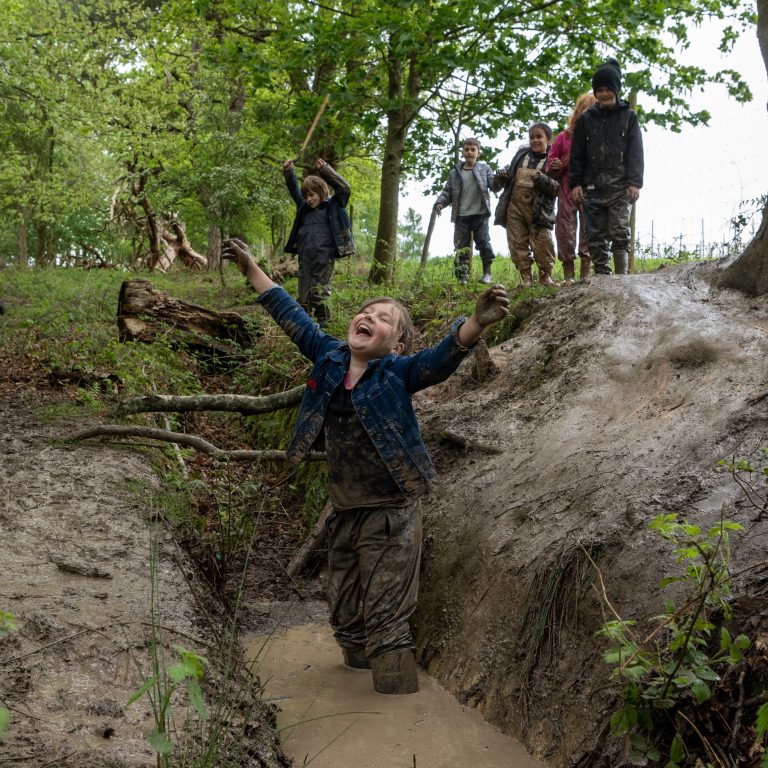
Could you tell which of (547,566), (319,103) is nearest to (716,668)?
(547,566)

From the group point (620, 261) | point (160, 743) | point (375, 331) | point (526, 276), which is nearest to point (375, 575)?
point (375, 331)

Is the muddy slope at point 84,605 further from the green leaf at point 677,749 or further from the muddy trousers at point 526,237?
the muddy trousers at point 526,237

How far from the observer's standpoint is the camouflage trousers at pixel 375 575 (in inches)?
167

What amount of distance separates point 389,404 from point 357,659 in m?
1.54

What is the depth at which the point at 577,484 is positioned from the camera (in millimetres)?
4352

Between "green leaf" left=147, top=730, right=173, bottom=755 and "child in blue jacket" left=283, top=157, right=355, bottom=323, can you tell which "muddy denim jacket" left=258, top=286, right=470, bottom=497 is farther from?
"child in blue jacket" left=283, top=157, right=355, bottom=323

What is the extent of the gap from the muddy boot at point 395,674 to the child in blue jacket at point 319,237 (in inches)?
219

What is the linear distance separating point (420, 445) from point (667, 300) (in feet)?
8.52

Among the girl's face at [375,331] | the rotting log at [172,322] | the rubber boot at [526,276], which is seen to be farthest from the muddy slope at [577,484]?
the rotting log at [172,322]

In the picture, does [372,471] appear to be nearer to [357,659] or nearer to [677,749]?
[357,659]

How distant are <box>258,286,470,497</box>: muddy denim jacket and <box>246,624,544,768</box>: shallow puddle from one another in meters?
1.09

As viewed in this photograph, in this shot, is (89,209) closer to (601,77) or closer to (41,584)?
(601,77)

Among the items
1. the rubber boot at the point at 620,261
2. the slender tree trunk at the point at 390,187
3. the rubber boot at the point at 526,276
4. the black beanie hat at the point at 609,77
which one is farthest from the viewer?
the slender tree trunk at the point at 390,187

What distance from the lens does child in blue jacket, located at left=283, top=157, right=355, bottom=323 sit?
9.31m
